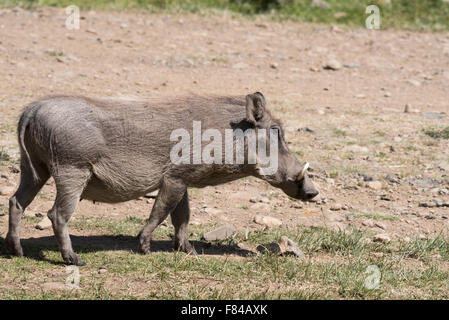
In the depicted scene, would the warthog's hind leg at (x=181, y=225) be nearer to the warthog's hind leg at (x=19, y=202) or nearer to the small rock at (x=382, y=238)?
the warthog's hind leg at (x=19, y=202)

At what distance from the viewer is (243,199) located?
8.09 metres

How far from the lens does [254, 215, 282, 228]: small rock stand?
7406mm

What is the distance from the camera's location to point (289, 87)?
12227 mm

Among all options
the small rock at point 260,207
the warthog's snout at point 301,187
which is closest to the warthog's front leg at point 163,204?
the warthog's snout at point 301,187

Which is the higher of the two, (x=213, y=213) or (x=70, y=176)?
(x=70, y=176)

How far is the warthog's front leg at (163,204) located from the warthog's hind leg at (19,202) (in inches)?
36.5

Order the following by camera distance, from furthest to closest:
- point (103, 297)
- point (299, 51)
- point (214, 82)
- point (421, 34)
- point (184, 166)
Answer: point (421, 34) < point (299, 51) < point (214, 82) < point (184, 166) < point (103, 297)

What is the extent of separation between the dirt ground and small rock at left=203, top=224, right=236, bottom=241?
45cm

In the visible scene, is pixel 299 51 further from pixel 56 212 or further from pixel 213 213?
pixel 56 212

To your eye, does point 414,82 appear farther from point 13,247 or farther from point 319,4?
point 13,247

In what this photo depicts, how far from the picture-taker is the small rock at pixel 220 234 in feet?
22.3

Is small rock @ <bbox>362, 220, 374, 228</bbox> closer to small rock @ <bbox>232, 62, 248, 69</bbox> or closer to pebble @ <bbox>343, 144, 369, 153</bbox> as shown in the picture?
pebble @ <bbox>343, 144, 369, 153</bbox>

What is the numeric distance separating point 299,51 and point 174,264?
902 centimetres
